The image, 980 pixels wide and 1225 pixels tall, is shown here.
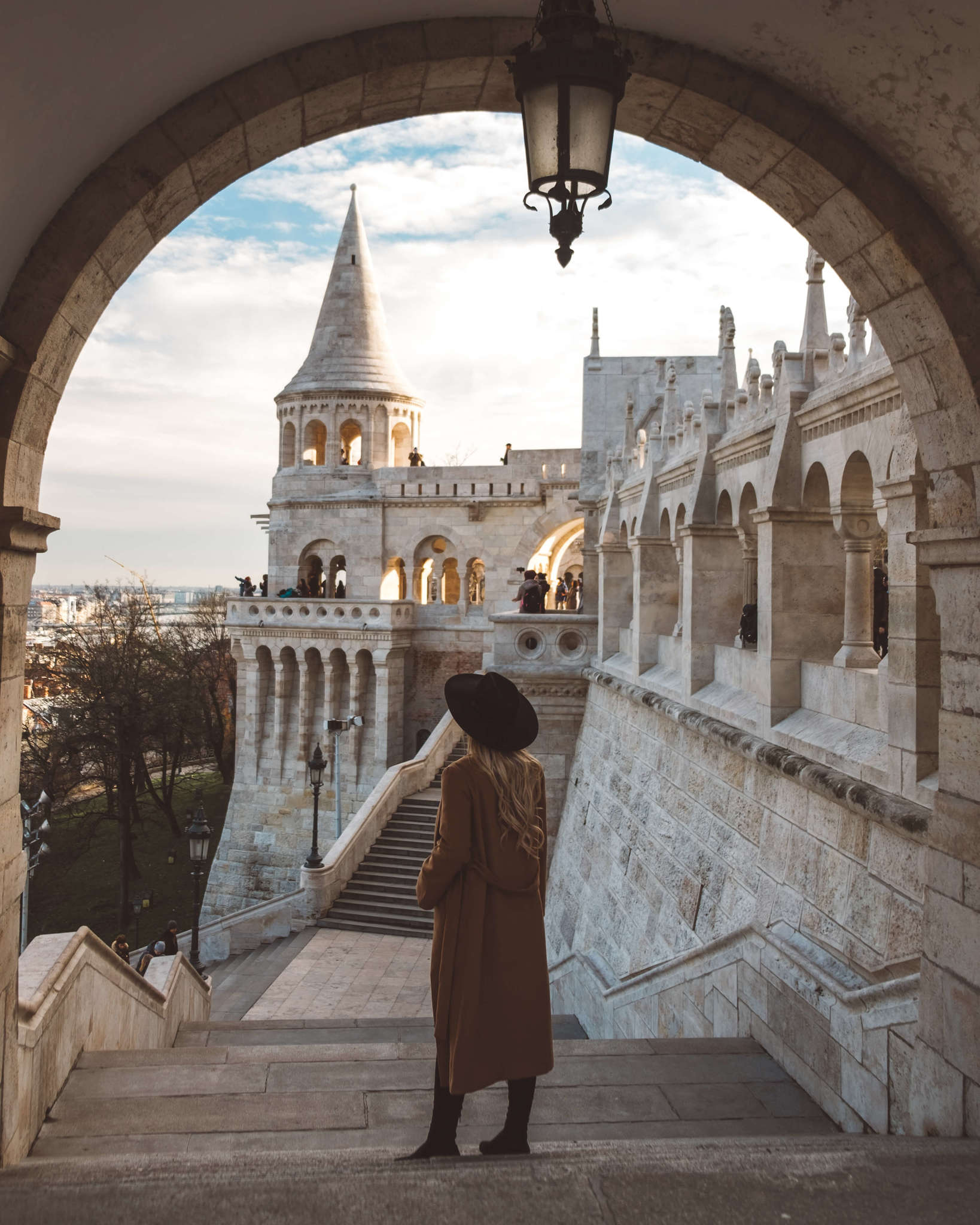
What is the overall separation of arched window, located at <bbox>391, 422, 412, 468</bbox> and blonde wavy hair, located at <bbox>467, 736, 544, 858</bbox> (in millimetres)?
26161

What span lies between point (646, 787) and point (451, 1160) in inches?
309

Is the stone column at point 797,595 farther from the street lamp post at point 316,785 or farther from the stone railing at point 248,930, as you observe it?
the stone railing at point 248,930

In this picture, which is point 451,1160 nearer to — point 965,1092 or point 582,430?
point 965,1092

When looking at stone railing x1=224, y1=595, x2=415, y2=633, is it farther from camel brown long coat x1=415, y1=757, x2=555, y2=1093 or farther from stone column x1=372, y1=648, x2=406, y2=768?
camel brown long coat x1=415, y1=757, x2=555, y2=1093

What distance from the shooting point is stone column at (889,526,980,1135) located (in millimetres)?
3525

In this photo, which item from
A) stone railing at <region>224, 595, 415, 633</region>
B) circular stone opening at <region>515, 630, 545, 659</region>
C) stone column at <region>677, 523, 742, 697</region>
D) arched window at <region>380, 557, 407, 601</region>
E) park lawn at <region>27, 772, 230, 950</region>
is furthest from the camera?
arched window at <region>380, 557, 407, 601</region>

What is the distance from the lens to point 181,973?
7539 millimetres

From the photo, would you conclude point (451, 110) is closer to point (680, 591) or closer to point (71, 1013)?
point (71, 1013)

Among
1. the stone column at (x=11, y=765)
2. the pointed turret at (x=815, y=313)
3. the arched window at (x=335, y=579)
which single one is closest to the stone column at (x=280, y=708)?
the arched window at (x=335, y=579)

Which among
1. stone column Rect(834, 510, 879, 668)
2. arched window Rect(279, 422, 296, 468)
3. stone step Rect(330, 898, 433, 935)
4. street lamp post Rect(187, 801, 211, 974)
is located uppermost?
arched window Rect(279, 422, 296, 468)

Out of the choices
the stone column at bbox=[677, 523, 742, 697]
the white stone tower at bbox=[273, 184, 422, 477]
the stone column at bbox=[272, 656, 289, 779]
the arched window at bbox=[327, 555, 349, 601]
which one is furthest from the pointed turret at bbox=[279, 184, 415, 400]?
the stone column at bbox=[677, 523, 742, 697]

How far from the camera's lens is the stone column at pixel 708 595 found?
9.72 m

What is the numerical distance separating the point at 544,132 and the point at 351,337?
1073 inches

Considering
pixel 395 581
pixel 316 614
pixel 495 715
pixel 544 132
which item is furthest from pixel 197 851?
pixel 395 581
